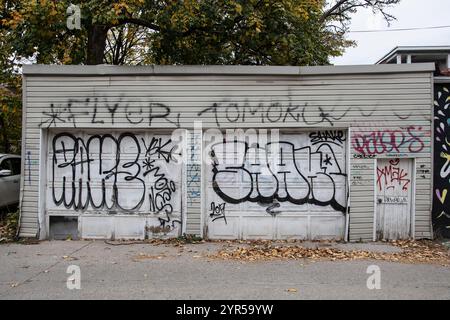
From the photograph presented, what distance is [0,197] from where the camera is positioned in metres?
11.9

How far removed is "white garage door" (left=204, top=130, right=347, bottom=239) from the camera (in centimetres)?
989

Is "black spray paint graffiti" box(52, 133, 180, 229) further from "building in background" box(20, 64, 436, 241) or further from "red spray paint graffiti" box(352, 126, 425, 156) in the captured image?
"red spray paint graffiti" box(352, 126, 425, 156)

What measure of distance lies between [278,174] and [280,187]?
0.29m

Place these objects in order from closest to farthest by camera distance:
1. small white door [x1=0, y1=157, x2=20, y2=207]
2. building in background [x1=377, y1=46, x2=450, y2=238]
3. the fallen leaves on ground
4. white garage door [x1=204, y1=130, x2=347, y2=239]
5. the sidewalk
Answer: the sidewalk
the fallen leaves on ground
building in background [x1=377, y1=46, x2=450, y2=238]
white garage door [x1=204, y1=130, x2=347, y2=239]
small white door [x1=0, y1=157, x2=20, y2=207]

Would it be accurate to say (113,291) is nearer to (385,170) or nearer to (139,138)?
(139,138)

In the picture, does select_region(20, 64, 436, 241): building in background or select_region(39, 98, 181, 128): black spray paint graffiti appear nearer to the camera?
select_region(20, 64, 436, 241): building in background

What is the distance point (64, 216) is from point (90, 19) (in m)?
4.61

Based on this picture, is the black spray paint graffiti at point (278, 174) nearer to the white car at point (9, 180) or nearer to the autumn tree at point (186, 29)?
the autumn tree at point (186, 29)

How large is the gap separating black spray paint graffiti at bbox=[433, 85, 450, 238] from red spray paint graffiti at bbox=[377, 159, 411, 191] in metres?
0.66

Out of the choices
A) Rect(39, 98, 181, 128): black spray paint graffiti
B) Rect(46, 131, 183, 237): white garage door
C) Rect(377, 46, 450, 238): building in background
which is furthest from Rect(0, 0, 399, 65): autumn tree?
Rect(377, 46, 450, 238): building in background

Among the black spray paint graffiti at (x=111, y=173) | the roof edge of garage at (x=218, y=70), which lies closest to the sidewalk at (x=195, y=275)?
the black spray paint graffiti at (x=111, y=173)

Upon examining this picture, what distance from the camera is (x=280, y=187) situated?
9.93 metres

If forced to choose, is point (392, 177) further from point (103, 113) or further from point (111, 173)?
point (103, 113)

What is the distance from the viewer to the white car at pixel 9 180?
39.6 feet
